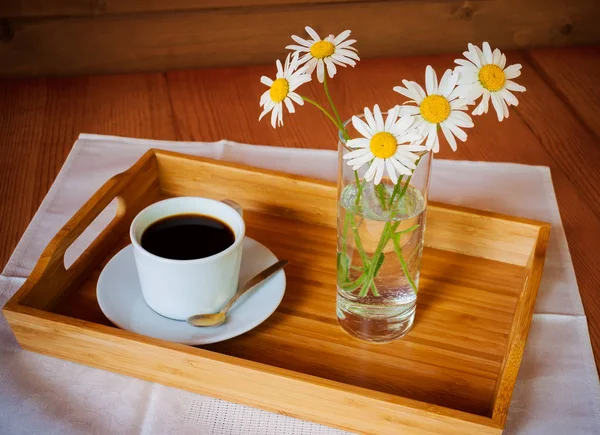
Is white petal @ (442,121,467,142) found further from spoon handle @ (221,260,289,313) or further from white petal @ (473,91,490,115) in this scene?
spoon handle @ (221,260,289,313)

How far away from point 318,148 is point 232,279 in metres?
0.45

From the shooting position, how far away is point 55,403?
0.61 m

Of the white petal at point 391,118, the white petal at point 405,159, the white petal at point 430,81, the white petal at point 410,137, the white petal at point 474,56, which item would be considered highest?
the white petal at point 474,56

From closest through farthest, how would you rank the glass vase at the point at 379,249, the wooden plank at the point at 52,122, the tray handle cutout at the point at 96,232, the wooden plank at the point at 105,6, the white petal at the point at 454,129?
the white petal at the point at 454,129, the glass vase at the point at 379,249, the tray handle cutout at the point at 96,232, the wooden plank at the point at 52,122, the wooden plank at the point at 105,6

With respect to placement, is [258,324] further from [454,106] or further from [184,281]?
[454,106]

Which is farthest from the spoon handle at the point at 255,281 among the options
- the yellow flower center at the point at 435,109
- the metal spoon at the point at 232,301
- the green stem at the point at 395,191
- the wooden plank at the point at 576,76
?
the wooden plank at the point at 576,76

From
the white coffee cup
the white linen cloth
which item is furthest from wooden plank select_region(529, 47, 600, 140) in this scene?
the white coffee cup

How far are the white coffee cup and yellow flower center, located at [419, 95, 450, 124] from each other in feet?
0.73

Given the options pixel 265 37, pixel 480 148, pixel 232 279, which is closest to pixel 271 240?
pixel 232 279

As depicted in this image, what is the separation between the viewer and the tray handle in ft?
2.15

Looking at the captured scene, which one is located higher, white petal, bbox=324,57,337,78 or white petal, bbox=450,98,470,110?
white petal, bbox=450,98,470,110

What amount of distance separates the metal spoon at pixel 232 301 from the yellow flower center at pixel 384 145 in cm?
22

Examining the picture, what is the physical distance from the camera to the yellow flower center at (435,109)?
0.51 metres

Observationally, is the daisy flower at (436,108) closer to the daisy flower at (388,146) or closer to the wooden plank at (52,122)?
the daisy flower at (388,146)
